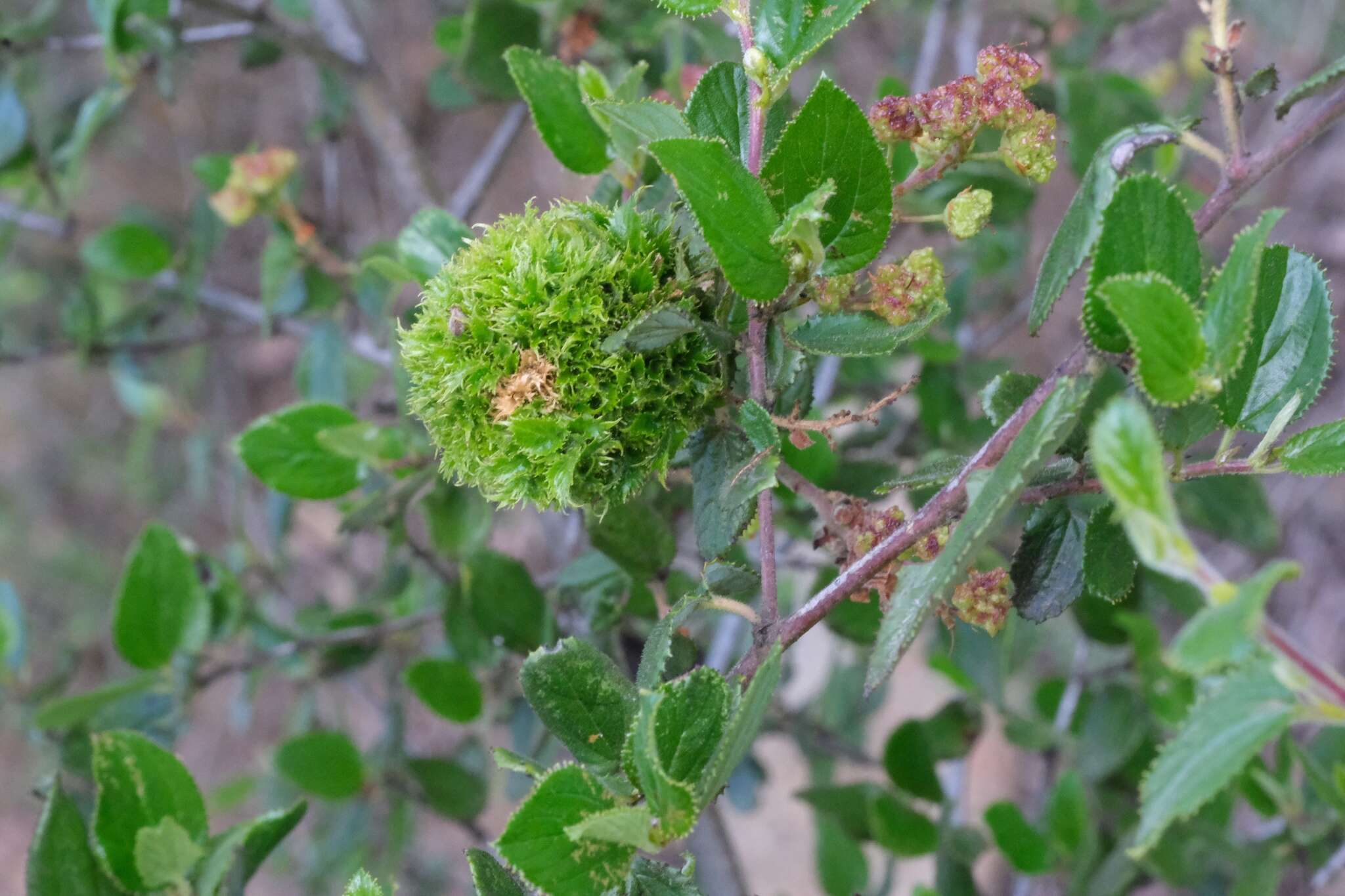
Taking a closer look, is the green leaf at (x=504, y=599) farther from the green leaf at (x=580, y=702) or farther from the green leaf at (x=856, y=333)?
the green leaf at (x=856, y=333)

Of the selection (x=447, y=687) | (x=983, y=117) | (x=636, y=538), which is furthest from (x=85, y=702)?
(x=983, y=117)

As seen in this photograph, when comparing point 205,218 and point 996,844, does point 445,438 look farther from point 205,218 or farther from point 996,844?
point 205,218

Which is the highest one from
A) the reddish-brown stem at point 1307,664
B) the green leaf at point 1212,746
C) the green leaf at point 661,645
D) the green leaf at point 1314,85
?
the green leaf at point 1314,85

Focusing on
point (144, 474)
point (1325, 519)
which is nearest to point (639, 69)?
point (1325, 519)

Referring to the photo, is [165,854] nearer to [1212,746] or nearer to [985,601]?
[985,601]

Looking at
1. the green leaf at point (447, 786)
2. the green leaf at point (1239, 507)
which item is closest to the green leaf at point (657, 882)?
the green leaf at point (447, 786)

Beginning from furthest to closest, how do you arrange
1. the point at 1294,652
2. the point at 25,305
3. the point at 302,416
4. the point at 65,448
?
1. the point at 65,448
2. the point at 25,305
3. the point at 302,416
4. the point at 1294,652
